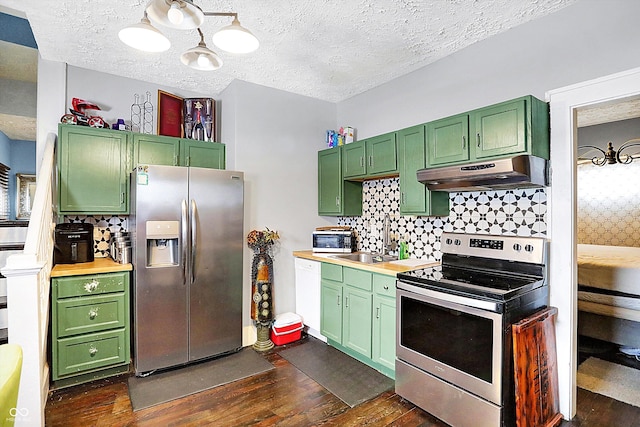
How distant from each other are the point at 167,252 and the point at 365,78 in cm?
257

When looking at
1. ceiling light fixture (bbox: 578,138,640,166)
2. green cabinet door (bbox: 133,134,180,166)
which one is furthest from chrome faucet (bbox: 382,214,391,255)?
ceiling light fixture (bbox: 578,138,640,166)

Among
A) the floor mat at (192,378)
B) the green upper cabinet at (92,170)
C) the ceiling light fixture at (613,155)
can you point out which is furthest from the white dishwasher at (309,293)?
the ceiling light fixture at (613,155)

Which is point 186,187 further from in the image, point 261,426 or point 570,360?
point 570,360

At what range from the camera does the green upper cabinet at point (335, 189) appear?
12.0ft

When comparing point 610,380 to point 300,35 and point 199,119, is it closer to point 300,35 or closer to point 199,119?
point 300,35

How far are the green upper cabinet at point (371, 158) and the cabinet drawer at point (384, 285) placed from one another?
0.99 m

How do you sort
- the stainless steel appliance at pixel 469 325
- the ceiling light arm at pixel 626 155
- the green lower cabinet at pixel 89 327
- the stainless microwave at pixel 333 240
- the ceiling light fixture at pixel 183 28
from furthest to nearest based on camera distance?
1. the ceiling light arm at pixel 626 155
2. the stainless microwave at pixel 333 240
3. the green lower cabinet at pixel 89 327
4. the stainless steel appliance at pixel 469 325
5. the ceiling light fixture at pixel 183 28

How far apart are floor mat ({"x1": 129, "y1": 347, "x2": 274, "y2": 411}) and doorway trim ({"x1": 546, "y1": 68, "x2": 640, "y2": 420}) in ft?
7.25

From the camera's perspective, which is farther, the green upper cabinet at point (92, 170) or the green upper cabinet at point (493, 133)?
the green upper cabinet at point (92, 170)

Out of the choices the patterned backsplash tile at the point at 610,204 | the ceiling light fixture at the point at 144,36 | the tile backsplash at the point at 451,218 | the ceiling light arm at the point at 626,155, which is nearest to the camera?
the ceiling light fixture at the point at 144,36

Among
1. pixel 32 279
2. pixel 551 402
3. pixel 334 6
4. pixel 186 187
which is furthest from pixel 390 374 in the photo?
pixel 334 6

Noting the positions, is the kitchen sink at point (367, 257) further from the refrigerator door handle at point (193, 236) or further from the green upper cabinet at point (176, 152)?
the green upper cabinet at point (176, 152)

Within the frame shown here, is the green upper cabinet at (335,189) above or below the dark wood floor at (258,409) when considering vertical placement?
above

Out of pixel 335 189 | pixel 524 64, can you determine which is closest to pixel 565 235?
pixel 524 64
